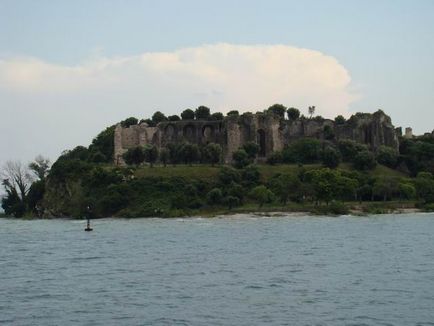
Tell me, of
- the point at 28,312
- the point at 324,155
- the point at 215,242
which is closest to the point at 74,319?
the point at 28,312

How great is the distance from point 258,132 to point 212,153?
1702 centimetres

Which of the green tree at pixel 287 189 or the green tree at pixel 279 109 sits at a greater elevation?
the green tree at pixel 279 109

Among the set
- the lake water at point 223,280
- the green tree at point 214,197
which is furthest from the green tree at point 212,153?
the lake water at point 223,280

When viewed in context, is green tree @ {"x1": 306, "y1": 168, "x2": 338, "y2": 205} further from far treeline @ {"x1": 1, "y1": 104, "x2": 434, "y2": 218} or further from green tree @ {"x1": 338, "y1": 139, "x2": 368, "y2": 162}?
green tree @ {"x1": 338, "y1": 139, "x2": 368, "y2": 162}

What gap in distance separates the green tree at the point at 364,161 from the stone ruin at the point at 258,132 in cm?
1248

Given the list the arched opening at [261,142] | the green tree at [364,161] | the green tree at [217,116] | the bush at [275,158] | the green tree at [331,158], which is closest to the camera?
the green tree at [331,158]

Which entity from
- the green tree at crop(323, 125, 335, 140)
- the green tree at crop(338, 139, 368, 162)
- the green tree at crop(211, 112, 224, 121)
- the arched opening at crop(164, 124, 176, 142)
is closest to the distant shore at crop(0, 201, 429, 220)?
the green tree at crop(338, 139, 368, 162)

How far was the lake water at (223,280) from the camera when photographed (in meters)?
27.2

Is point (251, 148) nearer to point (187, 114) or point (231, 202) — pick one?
point (187, 114)

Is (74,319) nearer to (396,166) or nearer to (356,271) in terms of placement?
(356,271)

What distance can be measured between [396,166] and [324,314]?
113 m

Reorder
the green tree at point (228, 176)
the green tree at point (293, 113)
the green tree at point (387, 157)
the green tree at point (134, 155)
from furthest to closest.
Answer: the green tree at point (293, 113), the green tree at point (387, 157), the green tree at point (134, 155), the green tree at point (228, 176)

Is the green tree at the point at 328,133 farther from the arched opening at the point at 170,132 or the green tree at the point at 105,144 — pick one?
the green tree at the point at 105,144

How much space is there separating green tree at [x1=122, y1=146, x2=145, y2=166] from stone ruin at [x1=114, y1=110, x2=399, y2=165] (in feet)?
28.0
